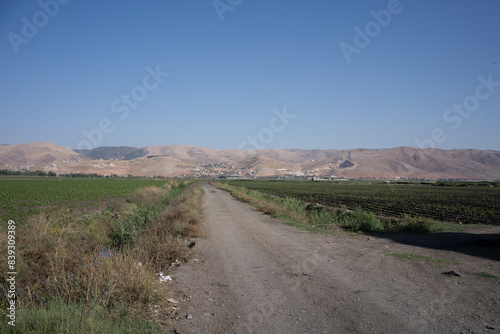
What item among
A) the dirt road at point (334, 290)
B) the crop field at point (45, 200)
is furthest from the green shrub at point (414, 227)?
the crop field at point (45, 200)

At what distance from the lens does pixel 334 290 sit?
6.07m

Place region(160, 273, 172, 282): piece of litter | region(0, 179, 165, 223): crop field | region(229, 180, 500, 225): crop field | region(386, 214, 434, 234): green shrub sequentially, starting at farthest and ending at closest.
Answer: region(229, 180, 500, 225): crop field < region(0, 179, 165, 223): crop field < region(386, 214, 434, 234): green shrub < region(160, 273, 172, 282): piece of litter

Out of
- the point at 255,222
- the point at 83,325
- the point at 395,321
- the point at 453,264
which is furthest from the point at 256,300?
the point at 255,222

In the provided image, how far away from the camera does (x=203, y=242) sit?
11406mm

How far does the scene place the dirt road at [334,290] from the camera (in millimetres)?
4633

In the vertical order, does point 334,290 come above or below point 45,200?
above

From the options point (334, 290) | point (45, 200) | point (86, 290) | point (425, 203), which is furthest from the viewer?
point (425, 203)

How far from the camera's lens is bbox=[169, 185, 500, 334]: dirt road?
15.2ft

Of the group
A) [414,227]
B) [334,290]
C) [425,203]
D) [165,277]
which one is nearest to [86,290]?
[165,277]

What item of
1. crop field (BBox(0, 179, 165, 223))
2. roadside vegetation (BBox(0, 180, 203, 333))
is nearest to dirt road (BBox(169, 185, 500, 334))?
roadside vegetation (BBox(0, 180, 203, 333))

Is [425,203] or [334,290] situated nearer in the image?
[334,290]

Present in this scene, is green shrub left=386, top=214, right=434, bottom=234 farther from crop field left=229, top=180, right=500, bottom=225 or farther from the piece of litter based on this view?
the piece of litter

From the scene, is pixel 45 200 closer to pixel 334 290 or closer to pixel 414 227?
pixel 414 227

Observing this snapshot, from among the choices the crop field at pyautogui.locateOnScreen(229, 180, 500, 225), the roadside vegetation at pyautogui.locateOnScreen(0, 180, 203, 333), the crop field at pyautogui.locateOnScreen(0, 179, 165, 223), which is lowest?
the crop field at pyautogui.locateOnScreen(229, 180, 500, 225)
